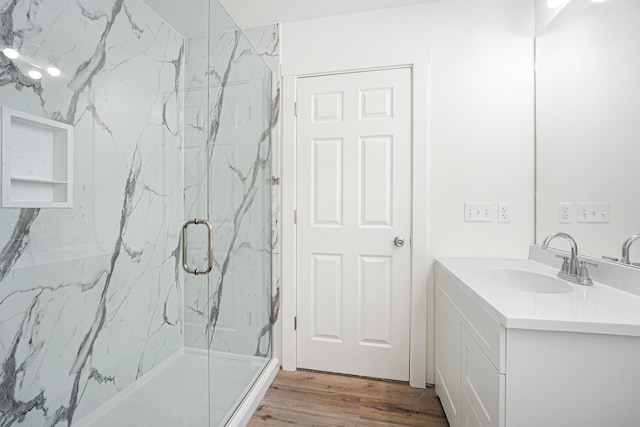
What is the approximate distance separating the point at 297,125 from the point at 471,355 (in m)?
1.67

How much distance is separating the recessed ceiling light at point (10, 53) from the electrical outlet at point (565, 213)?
2365 millimetres

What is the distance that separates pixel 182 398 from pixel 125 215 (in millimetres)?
849

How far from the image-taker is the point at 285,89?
203 cm

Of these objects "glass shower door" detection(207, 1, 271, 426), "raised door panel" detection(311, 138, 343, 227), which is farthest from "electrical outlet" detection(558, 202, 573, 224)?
"glass shower door" detection(207, 1, 271, 426)

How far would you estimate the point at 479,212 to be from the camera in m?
1.83

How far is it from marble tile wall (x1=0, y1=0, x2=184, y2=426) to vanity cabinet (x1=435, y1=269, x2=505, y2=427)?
50.4 inches

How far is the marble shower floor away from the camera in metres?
1.12

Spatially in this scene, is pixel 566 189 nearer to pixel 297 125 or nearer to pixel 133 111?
pixel 297 125

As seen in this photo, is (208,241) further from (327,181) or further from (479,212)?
(479,212)

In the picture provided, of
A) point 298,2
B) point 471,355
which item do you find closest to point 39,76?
point 298,2

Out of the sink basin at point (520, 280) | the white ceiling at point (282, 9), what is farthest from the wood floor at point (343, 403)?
the white ceiling at point (282, 9)

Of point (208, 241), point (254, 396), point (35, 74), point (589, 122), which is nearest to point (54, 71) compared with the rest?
point (35, 74)

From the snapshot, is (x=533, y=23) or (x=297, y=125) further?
(x=297, y=125)

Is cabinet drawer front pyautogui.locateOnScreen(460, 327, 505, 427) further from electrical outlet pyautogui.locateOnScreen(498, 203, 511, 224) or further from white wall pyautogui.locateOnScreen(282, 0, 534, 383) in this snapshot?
electrical outlet pyautogui.locateOnScreen(498, 203, 511, 224)
